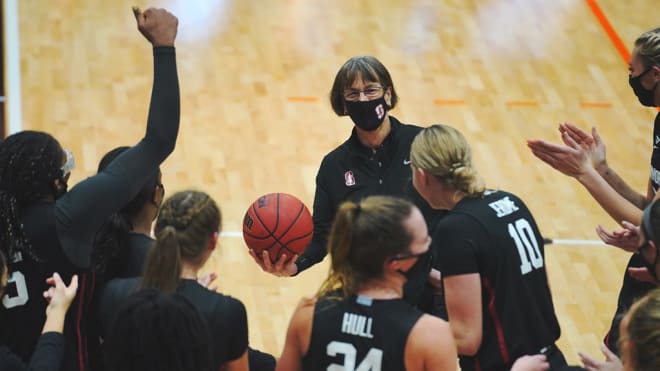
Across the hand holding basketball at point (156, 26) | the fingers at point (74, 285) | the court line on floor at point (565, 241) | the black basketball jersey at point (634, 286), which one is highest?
the hand holding basketball at point (156, 26)

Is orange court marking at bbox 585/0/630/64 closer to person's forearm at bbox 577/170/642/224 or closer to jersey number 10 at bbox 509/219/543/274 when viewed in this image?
person's forearm at bbox 577/170/642/224

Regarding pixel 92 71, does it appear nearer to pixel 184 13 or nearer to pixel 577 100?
pixel 184 13

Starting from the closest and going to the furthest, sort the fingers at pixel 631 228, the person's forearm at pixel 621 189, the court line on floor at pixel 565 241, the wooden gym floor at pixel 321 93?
the fingers at pixel 631 228
the person's forearm at pixel 621 189
the wooden gym floor at pixel 321 93
the court line on floor at pixel 565 241

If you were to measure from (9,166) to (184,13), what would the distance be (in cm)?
735

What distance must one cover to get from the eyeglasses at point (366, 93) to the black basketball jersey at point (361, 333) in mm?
1874

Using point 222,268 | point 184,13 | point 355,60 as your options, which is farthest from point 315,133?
point 355,60

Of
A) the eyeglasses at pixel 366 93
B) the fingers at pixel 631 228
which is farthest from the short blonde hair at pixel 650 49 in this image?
the eyeglasses at pixel 366 93

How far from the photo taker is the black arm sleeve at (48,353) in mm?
3324

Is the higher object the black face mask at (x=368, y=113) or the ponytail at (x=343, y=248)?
the black face mask at (x=368, y=113)

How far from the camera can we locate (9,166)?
3.68 meters

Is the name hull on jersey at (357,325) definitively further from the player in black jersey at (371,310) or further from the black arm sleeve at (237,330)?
the black arm sleeve at (237,330)

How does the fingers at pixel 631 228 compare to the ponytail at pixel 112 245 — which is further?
the fingers at pixel 631 228

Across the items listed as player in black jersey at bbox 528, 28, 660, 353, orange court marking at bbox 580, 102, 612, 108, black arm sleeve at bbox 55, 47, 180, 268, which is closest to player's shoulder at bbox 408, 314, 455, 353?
black arm sleeve at bbox 55, 47, 180, 268

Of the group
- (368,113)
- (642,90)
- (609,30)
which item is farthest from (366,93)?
(609,30)
